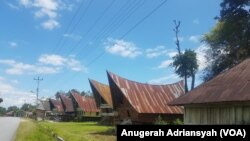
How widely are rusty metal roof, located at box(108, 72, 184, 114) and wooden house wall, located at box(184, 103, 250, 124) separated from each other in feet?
80.6

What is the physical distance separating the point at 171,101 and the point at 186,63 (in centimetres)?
3605

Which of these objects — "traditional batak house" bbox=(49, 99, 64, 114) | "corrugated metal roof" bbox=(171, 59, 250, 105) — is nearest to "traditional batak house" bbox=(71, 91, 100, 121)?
"traditional batak house" bbox=(49, 99, 64, 114)

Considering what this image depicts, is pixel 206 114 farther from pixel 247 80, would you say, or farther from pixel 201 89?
pixel 247 80

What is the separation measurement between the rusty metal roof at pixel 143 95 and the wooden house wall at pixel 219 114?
2458 cm

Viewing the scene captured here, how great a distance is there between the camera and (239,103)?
59.5 feet

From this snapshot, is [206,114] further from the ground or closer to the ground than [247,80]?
closer to the ground

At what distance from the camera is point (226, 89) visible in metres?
19.4

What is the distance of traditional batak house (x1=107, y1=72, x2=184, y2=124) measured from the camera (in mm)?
47812

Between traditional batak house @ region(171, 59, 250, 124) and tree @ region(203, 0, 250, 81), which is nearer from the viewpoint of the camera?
traditional batak house @ region(171, 59, 250, 124)

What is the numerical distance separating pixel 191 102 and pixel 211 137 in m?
11.4

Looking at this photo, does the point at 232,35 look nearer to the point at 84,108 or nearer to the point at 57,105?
the point at 84,108

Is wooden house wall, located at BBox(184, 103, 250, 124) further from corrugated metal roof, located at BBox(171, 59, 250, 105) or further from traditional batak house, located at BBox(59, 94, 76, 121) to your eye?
traditional batak house, located at BBox(59, 94, 76, 121)

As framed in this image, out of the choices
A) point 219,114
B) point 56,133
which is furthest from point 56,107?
point 219,114

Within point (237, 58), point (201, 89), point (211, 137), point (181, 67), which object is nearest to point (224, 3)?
point (237, 58)
